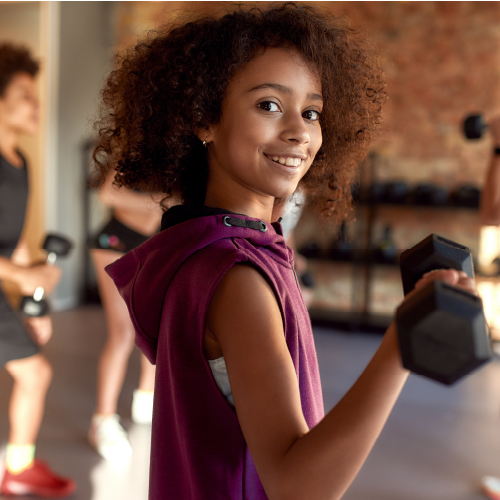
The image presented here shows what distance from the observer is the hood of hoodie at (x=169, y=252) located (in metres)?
0.77

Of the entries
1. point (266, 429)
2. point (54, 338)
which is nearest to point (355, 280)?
point (54, 338)

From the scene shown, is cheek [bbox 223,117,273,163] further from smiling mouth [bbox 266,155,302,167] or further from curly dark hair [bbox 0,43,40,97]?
curly dark hair [bbox 0,43,40,97]

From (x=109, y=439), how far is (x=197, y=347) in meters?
1.90

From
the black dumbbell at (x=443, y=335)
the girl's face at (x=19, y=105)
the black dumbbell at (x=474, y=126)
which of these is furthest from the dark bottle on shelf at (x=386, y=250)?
the black dumbbell at (x=443, y=335)

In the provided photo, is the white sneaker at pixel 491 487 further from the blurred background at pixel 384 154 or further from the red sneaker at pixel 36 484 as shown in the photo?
the blurred background at pixel 384 154

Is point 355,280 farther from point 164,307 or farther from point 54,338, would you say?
point 164,307

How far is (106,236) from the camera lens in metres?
2.64

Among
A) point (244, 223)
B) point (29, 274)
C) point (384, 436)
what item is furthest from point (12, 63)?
point (384, 436)

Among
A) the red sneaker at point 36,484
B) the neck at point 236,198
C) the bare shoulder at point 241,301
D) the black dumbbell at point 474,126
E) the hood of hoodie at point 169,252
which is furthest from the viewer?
the black dumbbell at point 474,126

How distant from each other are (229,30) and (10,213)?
1.60 m

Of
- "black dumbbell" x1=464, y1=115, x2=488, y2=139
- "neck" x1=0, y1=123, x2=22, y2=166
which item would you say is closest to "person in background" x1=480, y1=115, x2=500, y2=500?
"black dumbbell" x1=464, y1=115, x2=488, y2=139

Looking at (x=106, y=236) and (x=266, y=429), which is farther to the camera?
(x=106, y=236)

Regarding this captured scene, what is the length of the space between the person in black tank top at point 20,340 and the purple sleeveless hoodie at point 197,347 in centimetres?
130

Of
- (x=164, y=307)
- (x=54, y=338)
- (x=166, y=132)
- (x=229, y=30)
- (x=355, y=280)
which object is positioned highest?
(x=229, y=30)
